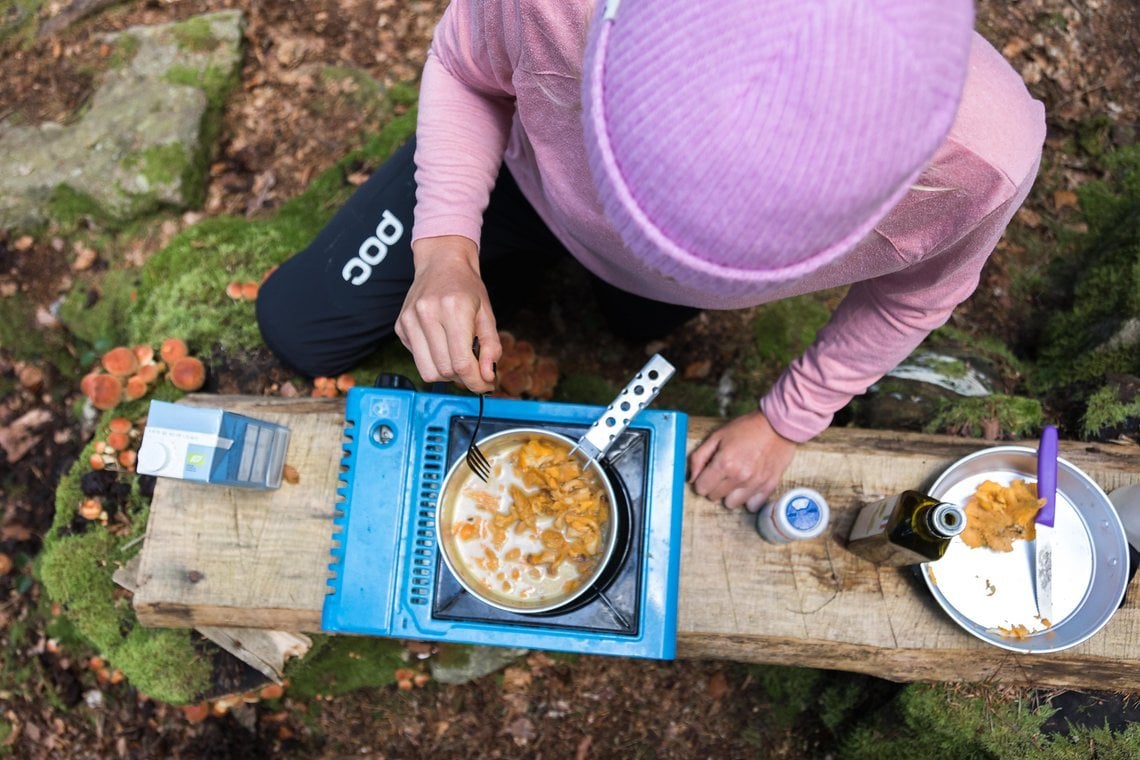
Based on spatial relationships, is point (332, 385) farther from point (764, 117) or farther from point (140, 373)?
point (764, 117)

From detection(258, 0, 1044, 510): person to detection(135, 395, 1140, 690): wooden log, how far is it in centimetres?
21

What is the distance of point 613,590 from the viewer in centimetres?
192

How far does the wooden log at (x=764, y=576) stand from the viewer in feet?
7.04

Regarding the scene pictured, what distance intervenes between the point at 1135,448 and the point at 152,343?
387 centimetres

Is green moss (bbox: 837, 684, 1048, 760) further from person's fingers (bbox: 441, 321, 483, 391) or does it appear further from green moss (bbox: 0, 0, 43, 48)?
green moss (bbox: 0, 0, 43, 48)

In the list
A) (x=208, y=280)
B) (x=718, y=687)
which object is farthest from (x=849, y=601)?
(x=208, y=280)

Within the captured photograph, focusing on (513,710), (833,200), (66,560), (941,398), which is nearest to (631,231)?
(833,200)

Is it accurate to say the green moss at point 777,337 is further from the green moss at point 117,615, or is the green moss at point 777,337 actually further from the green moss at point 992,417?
the green moss at point 117,615

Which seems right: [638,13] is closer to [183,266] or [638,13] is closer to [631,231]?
[631,231]

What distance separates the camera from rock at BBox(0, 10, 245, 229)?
3.56 meters

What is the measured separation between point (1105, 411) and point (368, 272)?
2.84 meters

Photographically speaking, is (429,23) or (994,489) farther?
(429,23)

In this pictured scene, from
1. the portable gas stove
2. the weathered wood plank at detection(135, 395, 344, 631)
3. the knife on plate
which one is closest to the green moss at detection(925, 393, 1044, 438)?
the knife on plate

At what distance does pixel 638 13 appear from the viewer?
95cm
